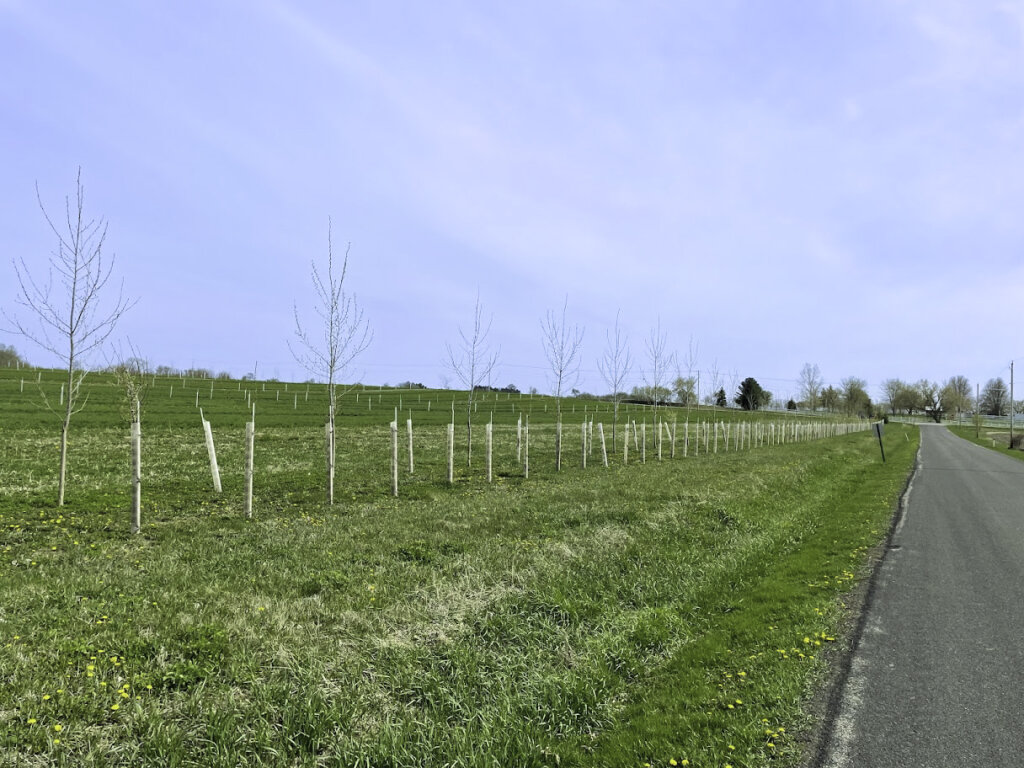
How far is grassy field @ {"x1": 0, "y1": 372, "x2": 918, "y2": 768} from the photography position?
4.67 m

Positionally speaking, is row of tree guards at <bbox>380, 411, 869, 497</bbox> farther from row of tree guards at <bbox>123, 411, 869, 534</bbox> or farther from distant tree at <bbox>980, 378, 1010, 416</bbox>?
distant tree at <bbox>980, 378, 1010, 416</bbox>

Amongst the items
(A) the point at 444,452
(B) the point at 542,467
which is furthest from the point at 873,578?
(A) the point at 444,452

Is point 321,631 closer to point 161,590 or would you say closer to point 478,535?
point 161,590

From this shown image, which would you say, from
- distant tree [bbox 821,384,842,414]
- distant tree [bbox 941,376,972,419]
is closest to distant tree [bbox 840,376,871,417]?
distant tree [bbox 821,384,842,414]

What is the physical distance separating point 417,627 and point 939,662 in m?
5.58

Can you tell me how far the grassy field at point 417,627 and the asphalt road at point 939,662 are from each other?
0.49 meters

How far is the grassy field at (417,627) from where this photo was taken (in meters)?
4.67

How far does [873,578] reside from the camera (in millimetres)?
9289

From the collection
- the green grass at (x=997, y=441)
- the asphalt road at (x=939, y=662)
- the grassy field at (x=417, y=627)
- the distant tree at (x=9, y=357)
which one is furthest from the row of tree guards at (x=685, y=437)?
the distant tree at (x=9, y=357)

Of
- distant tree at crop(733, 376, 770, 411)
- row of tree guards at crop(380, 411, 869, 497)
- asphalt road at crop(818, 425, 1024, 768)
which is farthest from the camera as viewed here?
distant tree at crop(733, 376, 770, 411)

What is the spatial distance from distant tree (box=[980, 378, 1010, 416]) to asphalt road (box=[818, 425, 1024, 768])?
197m

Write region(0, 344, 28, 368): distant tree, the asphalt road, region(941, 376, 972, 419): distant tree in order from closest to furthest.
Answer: the asphalt road
region(0, 344, 28, 368): distant tree
region(941, 376, 972, 419): distant tree

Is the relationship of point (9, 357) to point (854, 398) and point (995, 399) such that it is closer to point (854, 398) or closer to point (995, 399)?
point (854, 398)

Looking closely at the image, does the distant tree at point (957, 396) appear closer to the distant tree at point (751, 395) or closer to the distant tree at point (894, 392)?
the distant tree at point (894, 392)
